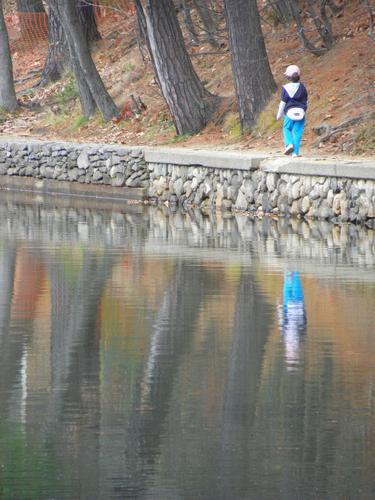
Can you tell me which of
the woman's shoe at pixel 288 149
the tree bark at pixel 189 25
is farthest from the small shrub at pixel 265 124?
the tree bark at pixel 189 25

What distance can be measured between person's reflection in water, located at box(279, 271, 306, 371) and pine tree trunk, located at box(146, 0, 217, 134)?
12137 mm

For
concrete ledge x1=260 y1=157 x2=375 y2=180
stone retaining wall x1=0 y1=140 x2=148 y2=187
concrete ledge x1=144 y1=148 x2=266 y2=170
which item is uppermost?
concrete ledge x1=260 y1=157 x2=375 y2=180

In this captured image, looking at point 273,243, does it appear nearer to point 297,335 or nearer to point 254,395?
point 297,335

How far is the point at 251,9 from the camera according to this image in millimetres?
24891

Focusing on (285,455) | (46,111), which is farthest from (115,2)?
(285,455)

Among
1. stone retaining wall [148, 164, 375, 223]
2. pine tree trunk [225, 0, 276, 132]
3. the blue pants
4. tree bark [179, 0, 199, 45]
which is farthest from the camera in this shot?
tree bark [179, 0, 199, 45]

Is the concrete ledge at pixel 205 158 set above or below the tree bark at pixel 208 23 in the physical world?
below

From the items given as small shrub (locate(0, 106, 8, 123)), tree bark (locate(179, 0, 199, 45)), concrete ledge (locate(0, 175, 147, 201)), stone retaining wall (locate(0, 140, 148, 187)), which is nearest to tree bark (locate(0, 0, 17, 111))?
small shrub (locate(0, 106, 8, 123))

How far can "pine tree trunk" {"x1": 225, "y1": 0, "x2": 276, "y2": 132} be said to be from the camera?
24.8 m

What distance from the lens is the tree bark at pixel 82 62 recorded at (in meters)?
28.9

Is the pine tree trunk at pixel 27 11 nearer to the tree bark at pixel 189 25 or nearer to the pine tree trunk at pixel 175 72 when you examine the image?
the tree bark at pixel 189 25

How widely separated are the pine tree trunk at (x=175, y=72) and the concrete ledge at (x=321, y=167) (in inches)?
202

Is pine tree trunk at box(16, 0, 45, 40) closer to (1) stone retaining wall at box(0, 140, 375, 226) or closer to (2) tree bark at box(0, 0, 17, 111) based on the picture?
(2) tree bark at box(0, 0, 17, 111)

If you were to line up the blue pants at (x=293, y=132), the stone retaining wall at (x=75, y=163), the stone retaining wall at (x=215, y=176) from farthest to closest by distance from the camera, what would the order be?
1. the stone retaining wall at (x=75, y=163)
2. the blue pants at (x=293, y=132)
3. the stone retaining wall at (x=215, y=176)
